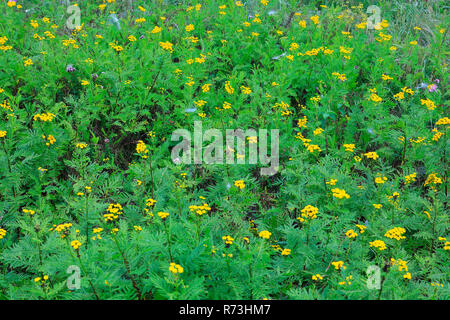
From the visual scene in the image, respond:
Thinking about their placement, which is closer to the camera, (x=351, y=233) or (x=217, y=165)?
(x=351, y=233)

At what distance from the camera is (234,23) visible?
5.32 metres

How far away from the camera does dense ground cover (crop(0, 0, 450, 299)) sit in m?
2.52

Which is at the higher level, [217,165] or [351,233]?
[217,165]

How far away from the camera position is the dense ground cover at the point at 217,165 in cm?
252

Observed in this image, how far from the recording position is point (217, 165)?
3.51m

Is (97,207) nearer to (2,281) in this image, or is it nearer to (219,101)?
(2,281)

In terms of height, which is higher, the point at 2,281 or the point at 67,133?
the point at 67,133

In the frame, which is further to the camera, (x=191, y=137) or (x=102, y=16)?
(x=102, y=16)

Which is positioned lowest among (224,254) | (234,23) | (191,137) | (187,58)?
(224,254)

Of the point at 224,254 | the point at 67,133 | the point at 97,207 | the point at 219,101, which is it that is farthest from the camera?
the point at 219,101

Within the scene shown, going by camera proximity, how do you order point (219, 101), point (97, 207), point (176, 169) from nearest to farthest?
1. point (97, 207)
2. point (176, 169)
3. point (219, 101)
